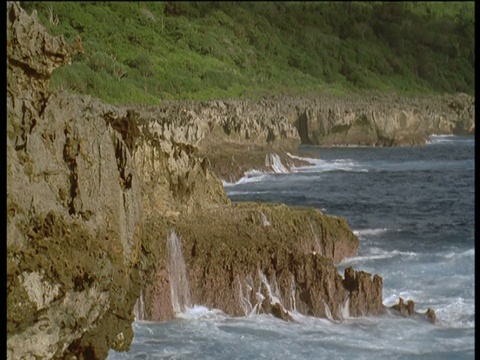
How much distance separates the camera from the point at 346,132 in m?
73.9

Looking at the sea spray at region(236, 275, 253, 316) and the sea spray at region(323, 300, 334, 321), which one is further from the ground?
the sea spray at region(236, 275, 253, 316)

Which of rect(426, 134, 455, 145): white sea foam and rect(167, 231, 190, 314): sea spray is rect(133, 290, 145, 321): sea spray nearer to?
rect(167, 231, 190, 314): sea spray

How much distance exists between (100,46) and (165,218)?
55.6 meters

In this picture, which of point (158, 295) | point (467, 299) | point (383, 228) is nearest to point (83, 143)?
point (158, 295)

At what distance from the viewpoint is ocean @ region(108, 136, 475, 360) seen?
60.7 feet

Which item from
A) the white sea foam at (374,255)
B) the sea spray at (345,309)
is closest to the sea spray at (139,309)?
→ the sea spray at (345,309)

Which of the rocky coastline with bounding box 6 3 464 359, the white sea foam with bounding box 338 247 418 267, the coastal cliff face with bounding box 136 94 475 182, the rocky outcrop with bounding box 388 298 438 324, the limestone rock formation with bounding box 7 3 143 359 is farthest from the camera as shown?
the coastal cliff face with bounding box 136 94 475 182

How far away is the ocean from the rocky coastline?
2.21 feet

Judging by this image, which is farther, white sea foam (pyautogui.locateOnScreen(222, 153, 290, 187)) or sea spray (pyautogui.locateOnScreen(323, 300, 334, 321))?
white sea foam (pyautogui.locateOnScreen(222, 153, 290, 187))

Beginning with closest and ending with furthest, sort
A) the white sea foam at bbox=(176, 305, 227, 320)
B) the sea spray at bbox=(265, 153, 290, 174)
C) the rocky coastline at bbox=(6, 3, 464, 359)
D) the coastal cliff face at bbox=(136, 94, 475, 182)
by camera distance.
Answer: the rocky coastline at bbox=(6, 3, 464, 359), the white sea foam at bbox=(176, 305, 227, 320), the coastal cliff face at bbox=(136, 94, 475, 182), the sea spray at bbox=(265, 153, 290, 174)

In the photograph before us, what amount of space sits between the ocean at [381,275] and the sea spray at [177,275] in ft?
0.92

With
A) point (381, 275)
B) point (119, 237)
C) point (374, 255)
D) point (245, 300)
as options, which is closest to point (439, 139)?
point (374, 255)

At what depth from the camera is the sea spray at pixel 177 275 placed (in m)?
20.3

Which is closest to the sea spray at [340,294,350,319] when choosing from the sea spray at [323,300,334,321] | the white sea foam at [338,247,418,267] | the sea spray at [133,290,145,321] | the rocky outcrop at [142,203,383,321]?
the rocky outcrop at [142,203,383,321]
